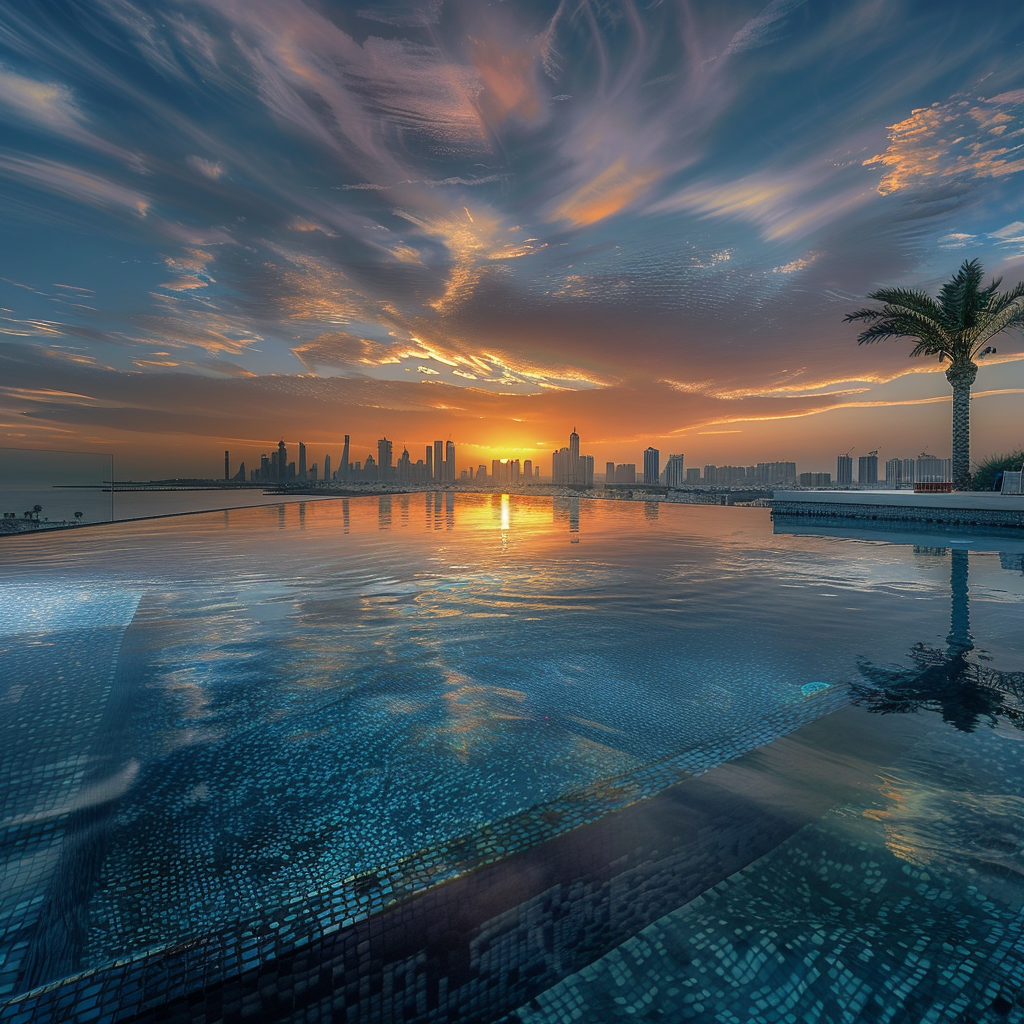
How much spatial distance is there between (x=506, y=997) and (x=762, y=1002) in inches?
35.4

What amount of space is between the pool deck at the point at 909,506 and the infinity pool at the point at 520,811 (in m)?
14.7

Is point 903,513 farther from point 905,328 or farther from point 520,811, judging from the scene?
point 520,811

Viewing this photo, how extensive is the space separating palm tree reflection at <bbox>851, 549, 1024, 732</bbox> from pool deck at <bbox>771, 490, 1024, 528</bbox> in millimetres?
16450

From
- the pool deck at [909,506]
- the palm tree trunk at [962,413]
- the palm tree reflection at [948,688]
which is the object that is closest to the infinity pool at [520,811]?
the palm tree reflection at [948,688]

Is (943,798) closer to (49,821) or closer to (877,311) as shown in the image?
(49,821)

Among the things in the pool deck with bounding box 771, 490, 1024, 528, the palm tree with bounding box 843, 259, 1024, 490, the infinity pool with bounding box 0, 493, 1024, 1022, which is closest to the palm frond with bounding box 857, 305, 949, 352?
the palm tree with bounding box 843, 259, 1024, 490

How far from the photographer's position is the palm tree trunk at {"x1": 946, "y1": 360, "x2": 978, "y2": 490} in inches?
816

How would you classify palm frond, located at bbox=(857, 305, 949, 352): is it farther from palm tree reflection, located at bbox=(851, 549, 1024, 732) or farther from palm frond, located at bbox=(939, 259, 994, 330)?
palm tree reflection, located at bbox=(851, 549, 1024, 732)

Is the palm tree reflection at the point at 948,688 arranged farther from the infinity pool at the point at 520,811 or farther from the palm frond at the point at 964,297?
the palm frond at the point at 964,297

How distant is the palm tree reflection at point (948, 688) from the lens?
3.78m

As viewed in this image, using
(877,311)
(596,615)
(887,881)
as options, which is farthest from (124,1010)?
(877,311)

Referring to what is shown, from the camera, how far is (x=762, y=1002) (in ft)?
5.76

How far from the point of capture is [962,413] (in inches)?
827

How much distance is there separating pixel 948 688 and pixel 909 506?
1942 cm
